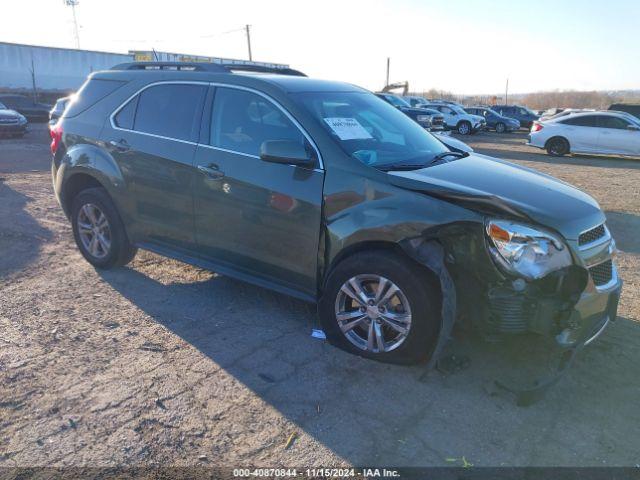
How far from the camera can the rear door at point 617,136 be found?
17.4 meters

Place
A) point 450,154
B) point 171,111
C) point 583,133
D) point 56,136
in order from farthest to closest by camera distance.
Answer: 1. point 583,133
2. point 56,136
3. point 171,111
4. point 450,154

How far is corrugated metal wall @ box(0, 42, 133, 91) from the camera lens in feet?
104

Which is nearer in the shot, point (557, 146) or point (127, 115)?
point (127, 115)

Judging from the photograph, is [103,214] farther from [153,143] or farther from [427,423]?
[427,423]

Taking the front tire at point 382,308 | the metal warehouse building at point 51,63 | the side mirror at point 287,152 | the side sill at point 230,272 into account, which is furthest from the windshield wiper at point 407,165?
the metal warehouse building at point 51,63

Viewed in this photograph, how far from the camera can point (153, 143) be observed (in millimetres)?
4645

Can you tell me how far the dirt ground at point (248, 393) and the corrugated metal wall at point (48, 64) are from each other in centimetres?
3266

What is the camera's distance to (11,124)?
19188 mm

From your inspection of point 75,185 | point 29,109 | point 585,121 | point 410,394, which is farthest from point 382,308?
point 29,109

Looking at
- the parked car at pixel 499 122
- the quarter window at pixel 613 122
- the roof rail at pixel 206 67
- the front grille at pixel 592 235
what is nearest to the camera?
the front grille at pixel 592 235

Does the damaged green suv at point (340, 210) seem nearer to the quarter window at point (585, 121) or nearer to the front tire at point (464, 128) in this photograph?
the quarter window at point (585, 121)

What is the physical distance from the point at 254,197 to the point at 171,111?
4.20ft

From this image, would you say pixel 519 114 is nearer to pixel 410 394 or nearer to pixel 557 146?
pixel 557 146

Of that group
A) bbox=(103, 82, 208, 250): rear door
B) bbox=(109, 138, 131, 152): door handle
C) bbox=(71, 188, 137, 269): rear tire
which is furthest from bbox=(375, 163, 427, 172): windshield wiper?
bbox=(71, 188, 137, 269): rear tire
